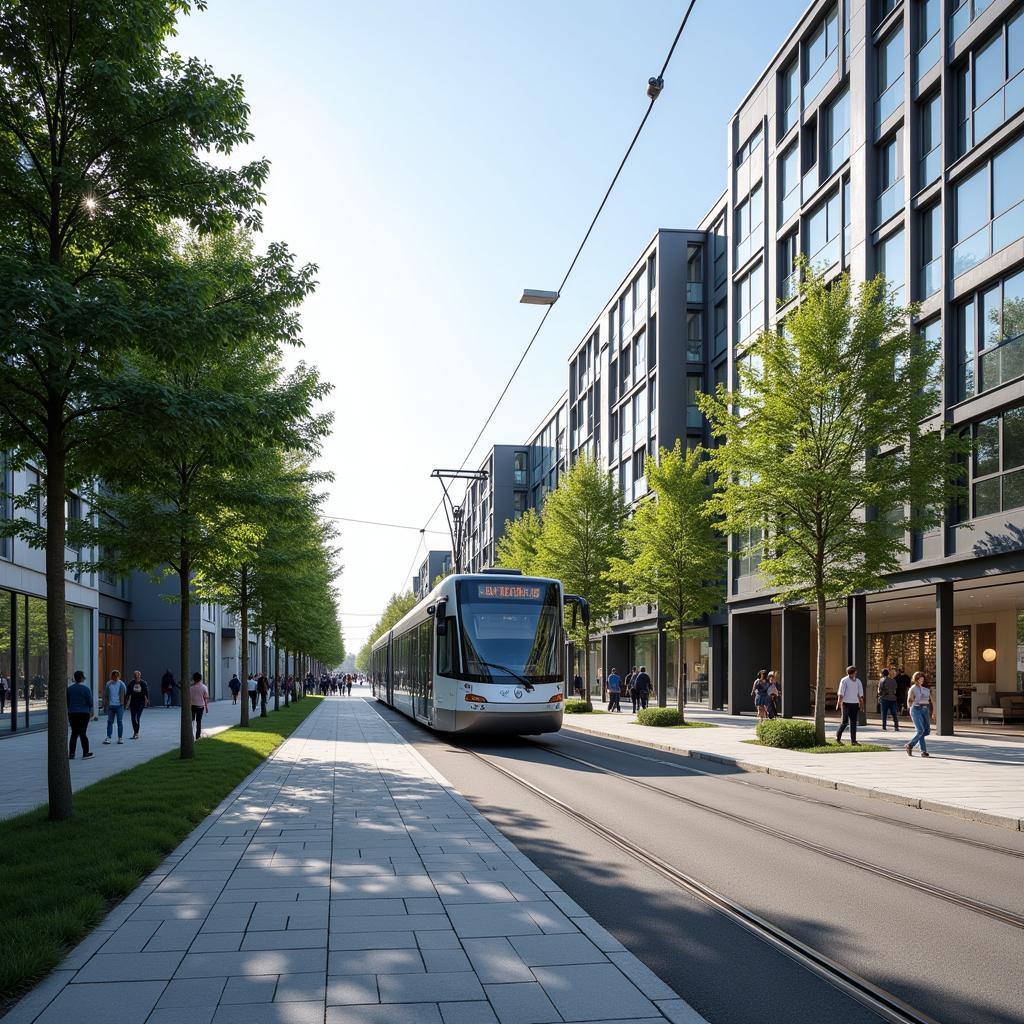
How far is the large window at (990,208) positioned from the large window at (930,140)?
1.20 m

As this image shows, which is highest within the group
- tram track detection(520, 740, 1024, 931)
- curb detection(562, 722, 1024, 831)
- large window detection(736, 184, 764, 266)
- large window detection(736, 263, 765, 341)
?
large window detection(736, 184, 764, 266)

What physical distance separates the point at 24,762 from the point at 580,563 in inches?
995

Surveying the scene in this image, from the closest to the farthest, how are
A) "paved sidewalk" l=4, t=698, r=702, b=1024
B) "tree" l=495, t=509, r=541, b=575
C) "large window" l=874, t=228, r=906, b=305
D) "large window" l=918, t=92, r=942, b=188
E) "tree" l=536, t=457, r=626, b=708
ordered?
"paved sidewalk" l=4, t=698, r=702, b=1024
"large window" l=918, t=92, r=942, b=188
"large window" l=874, t=228, r=906, b=305
"tree" l=536, t=457, r=626, b=708
"tree" l=495, t=509, r=541, b=575

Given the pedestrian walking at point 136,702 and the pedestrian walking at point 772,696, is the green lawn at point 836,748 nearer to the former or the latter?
the pedestrian walking at point 772,696

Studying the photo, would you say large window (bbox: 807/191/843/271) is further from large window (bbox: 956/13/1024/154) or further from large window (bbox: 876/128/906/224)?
large window (bbox: 956/13/1024/154)

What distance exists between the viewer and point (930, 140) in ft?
81.8

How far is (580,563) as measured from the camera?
40.3m

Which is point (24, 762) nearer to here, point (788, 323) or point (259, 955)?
point (259, 955)

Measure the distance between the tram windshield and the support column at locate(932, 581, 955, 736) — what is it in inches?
385

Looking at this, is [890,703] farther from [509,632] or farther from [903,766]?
[509,632]

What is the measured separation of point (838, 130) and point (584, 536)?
17.8m

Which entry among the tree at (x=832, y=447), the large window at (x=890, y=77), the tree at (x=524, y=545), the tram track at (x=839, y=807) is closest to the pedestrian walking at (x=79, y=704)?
the tram track at (x=839, y=807)

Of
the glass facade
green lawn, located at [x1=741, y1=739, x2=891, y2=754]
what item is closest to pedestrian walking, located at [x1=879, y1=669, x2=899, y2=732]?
green lawn, located at [x1=741, y1=739, x2=891, y2=754]

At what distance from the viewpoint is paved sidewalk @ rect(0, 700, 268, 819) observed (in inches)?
504
